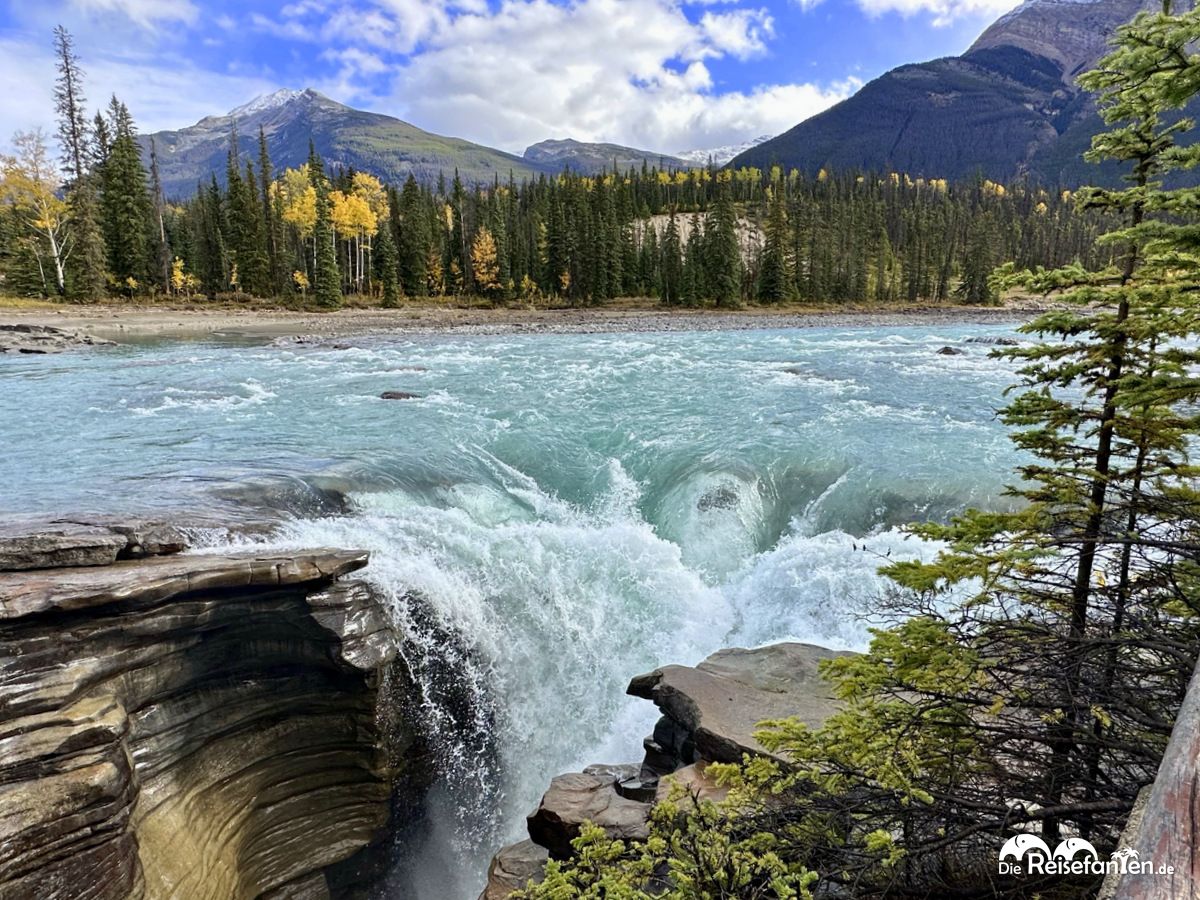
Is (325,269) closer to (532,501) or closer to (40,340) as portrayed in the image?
(40,340)

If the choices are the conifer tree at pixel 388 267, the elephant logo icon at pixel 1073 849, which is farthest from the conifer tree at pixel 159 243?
the elephant logo icon at pixel 1073 849

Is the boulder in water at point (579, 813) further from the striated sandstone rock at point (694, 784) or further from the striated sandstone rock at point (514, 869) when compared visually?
the striated sandstone rock at point (694, 784)

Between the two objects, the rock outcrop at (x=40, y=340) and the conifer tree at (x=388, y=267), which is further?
the conifer tree at (x=388, y=267)

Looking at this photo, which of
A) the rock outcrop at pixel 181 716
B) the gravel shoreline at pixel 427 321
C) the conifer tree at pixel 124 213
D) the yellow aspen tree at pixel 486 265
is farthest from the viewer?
the yellow aspen tree at pixel 486 265

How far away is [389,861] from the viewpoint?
9.70 m

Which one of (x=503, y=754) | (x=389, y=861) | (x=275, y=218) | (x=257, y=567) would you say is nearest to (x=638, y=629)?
(x=503, y=754)

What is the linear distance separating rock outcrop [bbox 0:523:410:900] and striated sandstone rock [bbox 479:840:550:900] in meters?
2.33

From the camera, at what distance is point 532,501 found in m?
16.2

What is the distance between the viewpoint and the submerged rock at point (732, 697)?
26.8 ft

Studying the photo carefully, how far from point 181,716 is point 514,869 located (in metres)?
4.34

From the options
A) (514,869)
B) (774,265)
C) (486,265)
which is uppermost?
(486,265)

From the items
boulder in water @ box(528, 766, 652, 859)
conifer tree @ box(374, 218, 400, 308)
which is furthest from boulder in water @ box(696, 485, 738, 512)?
conifer tree @ box(374, 218, 400, 308)

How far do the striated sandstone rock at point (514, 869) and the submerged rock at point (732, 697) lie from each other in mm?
1968

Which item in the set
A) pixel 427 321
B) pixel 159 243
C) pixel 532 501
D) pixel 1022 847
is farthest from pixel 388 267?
pixel 1022 847
